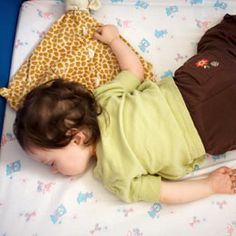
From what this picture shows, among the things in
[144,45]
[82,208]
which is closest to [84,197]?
[82,208]

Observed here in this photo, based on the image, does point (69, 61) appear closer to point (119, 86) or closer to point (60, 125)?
point (119, 86)

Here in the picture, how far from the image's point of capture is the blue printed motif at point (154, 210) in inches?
38.8

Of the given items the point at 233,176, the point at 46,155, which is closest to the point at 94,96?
the point at 46,155

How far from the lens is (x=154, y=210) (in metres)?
0.99

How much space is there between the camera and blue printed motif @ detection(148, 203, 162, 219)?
38.8 inches

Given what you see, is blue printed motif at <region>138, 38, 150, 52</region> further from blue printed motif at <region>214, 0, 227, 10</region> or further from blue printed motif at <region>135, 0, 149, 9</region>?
blue printed motif at <region>214, 0, 227, 10</region>

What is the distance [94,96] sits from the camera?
103 cm

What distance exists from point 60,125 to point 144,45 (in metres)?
0.51

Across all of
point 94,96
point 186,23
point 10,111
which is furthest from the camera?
point 186,23

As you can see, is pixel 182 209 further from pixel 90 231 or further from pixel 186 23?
pixel 186 23

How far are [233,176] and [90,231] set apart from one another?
42cm

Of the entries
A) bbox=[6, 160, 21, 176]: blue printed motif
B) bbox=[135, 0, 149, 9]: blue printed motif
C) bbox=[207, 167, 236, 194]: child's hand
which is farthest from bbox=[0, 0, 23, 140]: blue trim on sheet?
bbox=[207, 167, 236, 194]: child's hand

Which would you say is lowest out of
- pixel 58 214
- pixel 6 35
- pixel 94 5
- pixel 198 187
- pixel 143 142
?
pixel 58 214

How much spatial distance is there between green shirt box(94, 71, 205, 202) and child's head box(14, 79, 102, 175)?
4 cm
